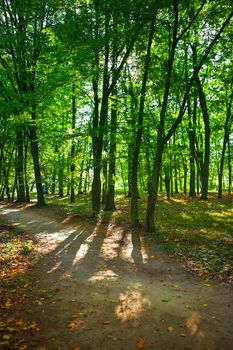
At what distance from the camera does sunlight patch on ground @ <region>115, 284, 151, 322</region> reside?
6242 mm

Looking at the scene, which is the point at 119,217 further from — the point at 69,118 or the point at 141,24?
the point at 69,118

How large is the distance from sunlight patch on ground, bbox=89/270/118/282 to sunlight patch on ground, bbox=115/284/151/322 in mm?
1051

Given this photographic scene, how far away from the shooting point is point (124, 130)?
1589cm

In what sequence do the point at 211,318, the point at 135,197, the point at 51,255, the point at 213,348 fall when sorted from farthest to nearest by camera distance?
the point at 135,197 → the point at 51,255 → the point at 211,318 → the point at 213,348

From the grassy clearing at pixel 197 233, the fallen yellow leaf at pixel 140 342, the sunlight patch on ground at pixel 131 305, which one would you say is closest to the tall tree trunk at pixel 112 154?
the grassy clearing at pixel 197 233

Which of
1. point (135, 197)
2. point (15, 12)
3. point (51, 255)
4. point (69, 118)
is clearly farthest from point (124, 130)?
point (69, 118)

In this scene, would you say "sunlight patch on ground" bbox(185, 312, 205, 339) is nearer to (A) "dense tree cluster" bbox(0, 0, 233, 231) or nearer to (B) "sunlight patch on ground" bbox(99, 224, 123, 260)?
(B) "sunlight patch on ground" bbox(99, 224, 123, 260)

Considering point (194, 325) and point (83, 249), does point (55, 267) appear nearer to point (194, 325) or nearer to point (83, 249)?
point (83, 249)

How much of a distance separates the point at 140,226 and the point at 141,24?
907 centimetres

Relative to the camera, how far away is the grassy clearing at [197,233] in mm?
9578

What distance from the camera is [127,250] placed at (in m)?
11.8

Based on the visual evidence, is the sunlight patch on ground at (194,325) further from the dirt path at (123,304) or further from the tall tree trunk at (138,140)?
the tall tree trunk at (138,140)

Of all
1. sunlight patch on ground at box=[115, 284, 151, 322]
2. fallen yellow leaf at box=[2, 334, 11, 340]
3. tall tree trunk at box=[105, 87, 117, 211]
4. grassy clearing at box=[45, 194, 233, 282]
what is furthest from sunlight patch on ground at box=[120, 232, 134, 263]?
fallen yellow leaf at box=[2, 334, 11, 340]

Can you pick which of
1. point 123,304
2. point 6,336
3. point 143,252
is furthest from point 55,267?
point 6,336
